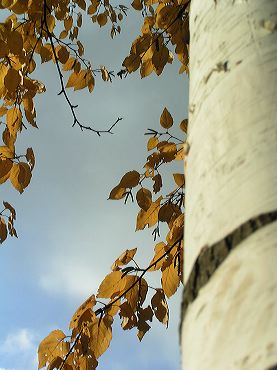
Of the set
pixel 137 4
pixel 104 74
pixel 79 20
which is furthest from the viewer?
pixel 79 20

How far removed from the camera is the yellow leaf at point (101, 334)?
4.76 ft

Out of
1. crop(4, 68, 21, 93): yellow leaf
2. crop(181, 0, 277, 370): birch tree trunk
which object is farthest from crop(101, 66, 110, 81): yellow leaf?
crop(181, 0, 277, 370): birch tree trunk

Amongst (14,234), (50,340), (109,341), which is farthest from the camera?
(14,234)

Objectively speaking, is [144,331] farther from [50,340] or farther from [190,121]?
[190,121]

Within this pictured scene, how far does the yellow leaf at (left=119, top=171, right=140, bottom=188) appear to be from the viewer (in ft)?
5.32

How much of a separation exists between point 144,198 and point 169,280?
0.31 meters

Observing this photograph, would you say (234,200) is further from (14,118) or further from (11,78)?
(14,118)

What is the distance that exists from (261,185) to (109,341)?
3.97ft

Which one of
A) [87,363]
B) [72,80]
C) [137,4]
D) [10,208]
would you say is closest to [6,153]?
[10,208]

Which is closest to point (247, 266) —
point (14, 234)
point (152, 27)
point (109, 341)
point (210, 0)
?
point (210, 0)

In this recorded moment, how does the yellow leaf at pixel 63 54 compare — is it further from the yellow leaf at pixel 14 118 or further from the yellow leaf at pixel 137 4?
the yellow leaf at pixel 137 4

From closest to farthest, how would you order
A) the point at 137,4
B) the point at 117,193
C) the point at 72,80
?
the point at 117,193, the point at 72,80, the point at 137,4

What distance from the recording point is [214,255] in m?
0.37

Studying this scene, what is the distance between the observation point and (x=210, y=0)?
2.06 ft
